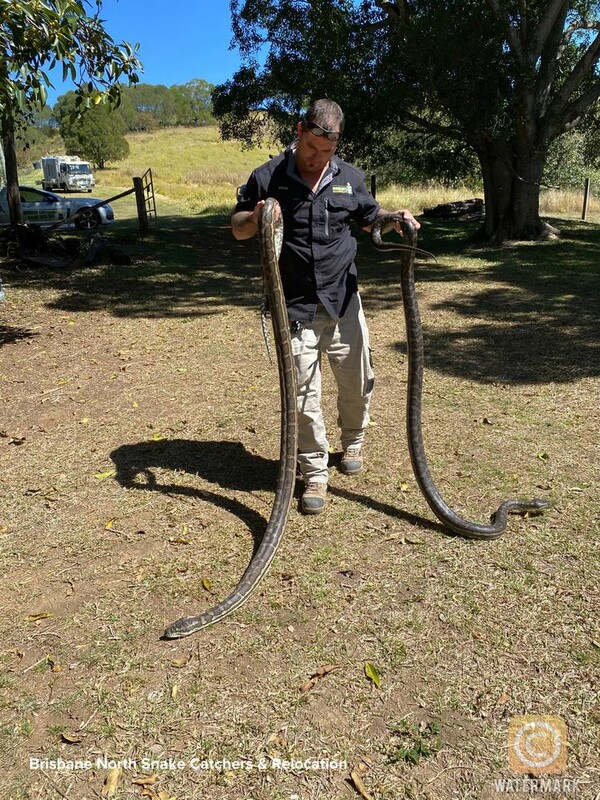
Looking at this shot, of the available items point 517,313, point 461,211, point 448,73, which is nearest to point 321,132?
point 517,313

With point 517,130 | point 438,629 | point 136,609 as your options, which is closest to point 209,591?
point 136,609

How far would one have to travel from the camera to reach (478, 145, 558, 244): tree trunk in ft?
47.7

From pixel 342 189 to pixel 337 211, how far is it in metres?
0.12

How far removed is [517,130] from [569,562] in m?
12.8

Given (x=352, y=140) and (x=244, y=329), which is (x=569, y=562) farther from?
(x=352, y=140)

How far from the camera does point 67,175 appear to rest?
41.3m

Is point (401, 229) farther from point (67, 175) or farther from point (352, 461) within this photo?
point (67, 175)

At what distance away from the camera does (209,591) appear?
3281 millimetres

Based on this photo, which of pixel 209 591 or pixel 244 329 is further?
pixel 244 329

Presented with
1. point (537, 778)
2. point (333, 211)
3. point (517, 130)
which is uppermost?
point (517, 130)

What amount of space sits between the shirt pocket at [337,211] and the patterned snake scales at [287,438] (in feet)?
0.56

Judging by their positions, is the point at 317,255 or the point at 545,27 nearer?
the point at 317,255

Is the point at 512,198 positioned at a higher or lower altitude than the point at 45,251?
higher

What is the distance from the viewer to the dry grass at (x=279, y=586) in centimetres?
239
